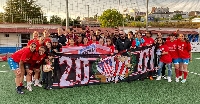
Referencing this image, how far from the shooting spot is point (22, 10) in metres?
51.0

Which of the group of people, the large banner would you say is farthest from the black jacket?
the large banner

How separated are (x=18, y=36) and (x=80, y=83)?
799 inches

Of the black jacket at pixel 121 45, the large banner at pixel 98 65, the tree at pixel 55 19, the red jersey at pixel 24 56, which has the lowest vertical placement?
the large banner at pixel 98 65

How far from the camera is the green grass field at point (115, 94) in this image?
697 centimetres

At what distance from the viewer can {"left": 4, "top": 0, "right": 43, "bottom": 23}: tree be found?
4839 cm

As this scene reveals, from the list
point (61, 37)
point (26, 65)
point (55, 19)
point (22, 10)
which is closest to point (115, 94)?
point (26, 65)

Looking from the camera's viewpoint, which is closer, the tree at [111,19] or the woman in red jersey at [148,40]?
the woman in red jersey at [148,40]

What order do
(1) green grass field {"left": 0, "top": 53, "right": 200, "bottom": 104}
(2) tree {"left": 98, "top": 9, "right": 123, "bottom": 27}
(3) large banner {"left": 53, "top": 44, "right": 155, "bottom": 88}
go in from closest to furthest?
(1) green grass field {"left": 0, "top": 53, "right": 200, "bottom": 104} < (3) large banner {"left": 53, "top": 44, "right": 155, "bottom": 88} < (2) tree {"left": 98, "top": 9, "right": 123, "bottom": 27}

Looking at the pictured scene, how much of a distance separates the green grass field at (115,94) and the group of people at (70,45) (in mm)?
447

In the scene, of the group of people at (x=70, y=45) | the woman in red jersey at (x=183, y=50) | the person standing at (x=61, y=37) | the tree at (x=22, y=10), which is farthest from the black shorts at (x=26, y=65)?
the tree at (x=22, y=10)

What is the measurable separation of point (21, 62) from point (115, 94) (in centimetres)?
253

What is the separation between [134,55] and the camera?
371 inches

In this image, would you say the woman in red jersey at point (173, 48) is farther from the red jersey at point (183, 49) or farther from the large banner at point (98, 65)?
the large banner at point (98, 65)

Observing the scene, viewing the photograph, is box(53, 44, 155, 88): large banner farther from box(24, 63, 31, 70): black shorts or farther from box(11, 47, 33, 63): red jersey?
box(11, 47, 33, 63): red jersey
